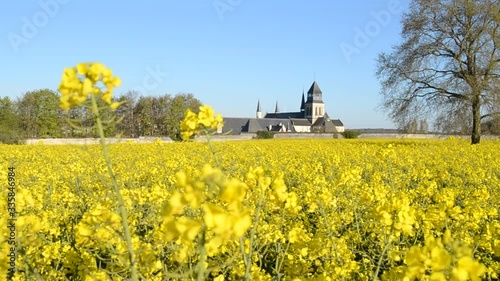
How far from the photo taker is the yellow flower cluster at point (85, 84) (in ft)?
4.13

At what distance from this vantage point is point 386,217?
1.93 meters

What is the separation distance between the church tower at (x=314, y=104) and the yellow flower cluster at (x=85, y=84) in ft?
284

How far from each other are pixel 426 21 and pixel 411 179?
49.3 feet

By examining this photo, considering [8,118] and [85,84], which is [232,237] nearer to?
[85,84]

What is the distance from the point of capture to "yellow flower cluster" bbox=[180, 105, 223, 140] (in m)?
1.66

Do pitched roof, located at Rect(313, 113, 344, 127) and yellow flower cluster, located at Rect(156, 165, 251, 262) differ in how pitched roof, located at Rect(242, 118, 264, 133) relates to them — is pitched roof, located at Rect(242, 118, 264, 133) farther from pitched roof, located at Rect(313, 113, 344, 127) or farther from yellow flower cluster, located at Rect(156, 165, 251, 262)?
yellow flower cluster, located at Rect(156, 165, 251, 262)

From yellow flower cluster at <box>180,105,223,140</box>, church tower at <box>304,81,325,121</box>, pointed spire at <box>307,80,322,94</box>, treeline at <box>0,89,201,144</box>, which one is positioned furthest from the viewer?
pointed spire at <box>307,80,322,94</box>

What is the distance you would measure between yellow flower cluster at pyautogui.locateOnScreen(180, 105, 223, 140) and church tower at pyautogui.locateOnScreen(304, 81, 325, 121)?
8612 cm

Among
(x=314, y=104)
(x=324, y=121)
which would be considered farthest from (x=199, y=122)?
(x=314, y=104)

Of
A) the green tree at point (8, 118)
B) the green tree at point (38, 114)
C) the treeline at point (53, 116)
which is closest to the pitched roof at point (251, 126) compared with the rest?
the treeline at point (53, 116)

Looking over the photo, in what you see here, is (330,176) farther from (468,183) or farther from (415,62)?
(415,62)

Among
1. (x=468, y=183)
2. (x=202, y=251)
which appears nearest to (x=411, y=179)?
(x=468, y=183)

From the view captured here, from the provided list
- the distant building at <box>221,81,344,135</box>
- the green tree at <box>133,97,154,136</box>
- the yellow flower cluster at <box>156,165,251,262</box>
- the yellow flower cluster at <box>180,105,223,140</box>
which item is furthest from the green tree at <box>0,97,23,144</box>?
the yellow flower cluster at <box>156,165,251,262</box>

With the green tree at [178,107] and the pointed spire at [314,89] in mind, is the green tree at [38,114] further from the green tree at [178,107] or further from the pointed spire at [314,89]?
the pointed spire at [314,89]
